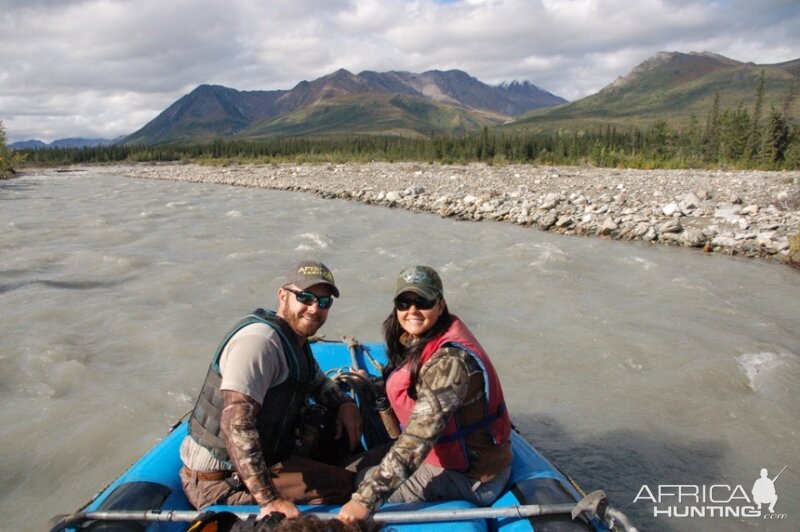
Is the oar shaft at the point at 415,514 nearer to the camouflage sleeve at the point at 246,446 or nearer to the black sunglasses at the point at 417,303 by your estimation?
the camouflage sleeve at the point at 246,446

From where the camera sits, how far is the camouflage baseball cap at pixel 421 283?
2.68 metres

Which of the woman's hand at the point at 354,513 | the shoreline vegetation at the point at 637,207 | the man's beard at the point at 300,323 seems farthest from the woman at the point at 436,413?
the shoreline vegetation at the point at 637,207

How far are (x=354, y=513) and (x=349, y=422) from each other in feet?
3.36

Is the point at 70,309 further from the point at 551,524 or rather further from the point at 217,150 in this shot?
the point at 217,150

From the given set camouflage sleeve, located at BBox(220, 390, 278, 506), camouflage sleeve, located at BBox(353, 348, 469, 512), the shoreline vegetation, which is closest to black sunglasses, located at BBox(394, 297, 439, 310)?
camouflage sleeve, located at BBox(353, 348, 469, 512)

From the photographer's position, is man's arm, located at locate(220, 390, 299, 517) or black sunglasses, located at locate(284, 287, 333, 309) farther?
black sunglasses, located at locate(284, 287, 333, 309)

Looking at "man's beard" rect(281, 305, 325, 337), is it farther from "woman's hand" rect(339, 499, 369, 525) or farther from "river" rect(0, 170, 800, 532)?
"river" rect(0, 170, 800, 532)

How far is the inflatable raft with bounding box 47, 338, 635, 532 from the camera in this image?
8.61ft

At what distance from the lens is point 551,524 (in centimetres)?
268

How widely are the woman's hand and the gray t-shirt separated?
0.64 m

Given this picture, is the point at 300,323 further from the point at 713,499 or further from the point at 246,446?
the point at 713,499

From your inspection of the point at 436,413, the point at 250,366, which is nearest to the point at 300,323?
the point at 250,366

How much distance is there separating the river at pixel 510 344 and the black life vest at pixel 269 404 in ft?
7.43

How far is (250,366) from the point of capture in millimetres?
2588
